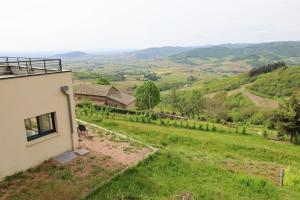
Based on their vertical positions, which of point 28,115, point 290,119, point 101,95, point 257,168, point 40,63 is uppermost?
point 40,63

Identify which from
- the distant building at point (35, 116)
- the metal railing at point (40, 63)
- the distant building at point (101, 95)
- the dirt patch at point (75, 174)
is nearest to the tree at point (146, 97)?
the distant building at point (101, 95)

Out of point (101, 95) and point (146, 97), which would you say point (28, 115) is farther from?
point (146, 97)

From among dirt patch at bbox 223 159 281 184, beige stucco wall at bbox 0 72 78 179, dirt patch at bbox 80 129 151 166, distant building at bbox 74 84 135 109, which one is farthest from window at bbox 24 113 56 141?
distant building at bbox 74 84 135 109

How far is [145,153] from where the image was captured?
13742 mm

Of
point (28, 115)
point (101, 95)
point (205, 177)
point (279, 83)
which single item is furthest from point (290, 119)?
point (279, 83)

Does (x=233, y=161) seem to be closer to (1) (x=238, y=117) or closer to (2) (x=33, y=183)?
(2) (x=33, y=183)

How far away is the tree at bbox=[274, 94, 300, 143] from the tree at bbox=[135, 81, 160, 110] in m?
27.7

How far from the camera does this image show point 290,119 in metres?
24.3

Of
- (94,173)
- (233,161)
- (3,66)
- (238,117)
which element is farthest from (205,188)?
(238,117)

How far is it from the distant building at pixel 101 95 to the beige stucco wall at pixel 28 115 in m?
31.9

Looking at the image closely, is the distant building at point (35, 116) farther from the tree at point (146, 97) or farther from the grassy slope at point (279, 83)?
the grassy slope at point (279, 83)

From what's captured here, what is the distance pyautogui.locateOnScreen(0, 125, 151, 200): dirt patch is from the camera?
9.33m

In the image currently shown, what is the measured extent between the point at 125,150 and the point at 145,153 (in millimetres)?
1080

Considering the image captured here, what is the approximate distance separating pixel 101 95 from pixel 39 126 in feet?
109
